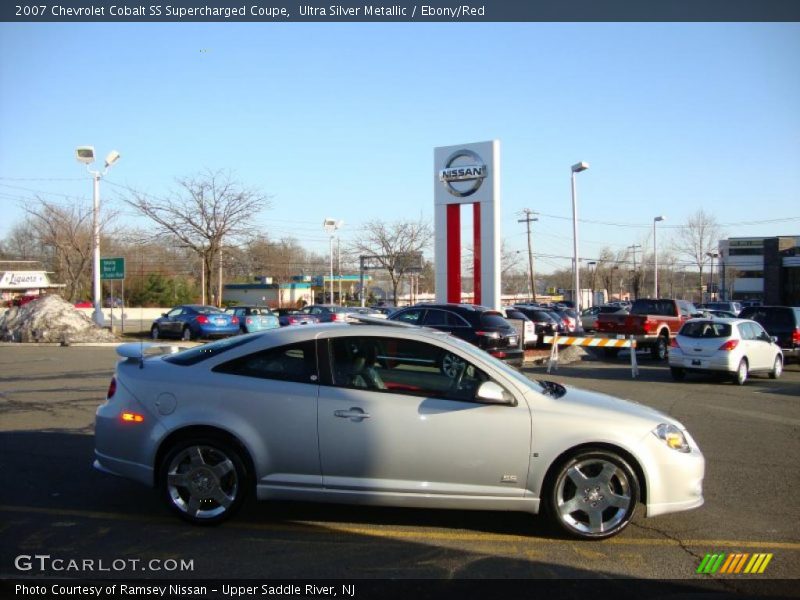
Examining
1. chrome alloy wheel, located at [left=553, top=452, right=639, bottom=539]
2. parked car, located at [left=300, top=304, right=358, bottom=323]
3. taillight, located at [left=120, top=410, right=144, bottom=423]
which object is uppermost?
parked car, located at [left=300, top=304, right=358, bottom=323]

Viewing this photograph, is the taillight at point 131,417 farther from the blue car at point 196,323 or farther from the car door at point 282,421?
the blue car at point 196,323

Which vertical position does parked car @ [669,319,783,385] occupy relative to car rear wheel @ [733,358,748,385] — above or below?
above

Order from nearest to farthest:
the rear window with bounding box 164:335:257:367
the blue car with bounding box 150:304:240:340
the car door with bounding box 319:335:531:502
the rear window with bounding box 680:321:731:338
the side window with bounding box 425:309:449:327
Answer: the car door with bounding box 319:335:531:502 → the rear window with bounding box 164:335:257:367 → the rear window with bounding box 680:321:731:338 → the side window with bounding box 425:309:449:327 → the blue car with bounding box 150:304:240:340

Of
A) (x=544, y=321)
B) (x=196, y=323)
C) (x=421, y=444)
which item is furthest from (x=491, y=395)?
(x=544, y=321)

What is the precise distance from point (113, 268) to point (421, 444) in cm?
2722

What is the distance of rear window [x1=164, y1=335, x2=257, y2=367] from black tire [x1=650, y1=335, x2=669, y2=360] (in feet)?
61.4

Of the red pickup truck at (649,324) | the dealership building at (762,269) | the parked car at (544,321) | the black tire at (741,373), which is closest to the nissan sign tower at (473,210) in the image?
the parked car at (544,321)

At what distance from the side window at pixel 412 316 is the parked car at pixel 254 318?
850cm

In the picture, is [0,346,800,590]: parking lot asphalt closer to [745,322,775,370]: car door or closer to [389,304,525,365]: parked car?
[389,304,525,365]: parked car

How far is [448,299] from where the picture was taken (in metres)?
28.4

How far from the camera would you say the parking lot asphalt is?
452 centimetres

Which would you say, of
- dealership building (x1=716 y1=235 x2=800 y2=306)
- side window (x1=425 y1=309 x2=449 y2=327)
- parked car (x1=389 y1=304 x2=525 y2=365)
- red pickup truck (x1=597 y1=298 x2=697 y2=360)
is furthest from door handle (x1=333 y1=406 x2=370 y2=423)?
dealership building (x1=716 y1=235 x2=800 y2=306)

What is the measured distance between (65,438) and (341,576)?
Result: 5.23 m

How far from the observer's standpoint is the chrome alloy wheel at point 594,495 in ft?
16.5
